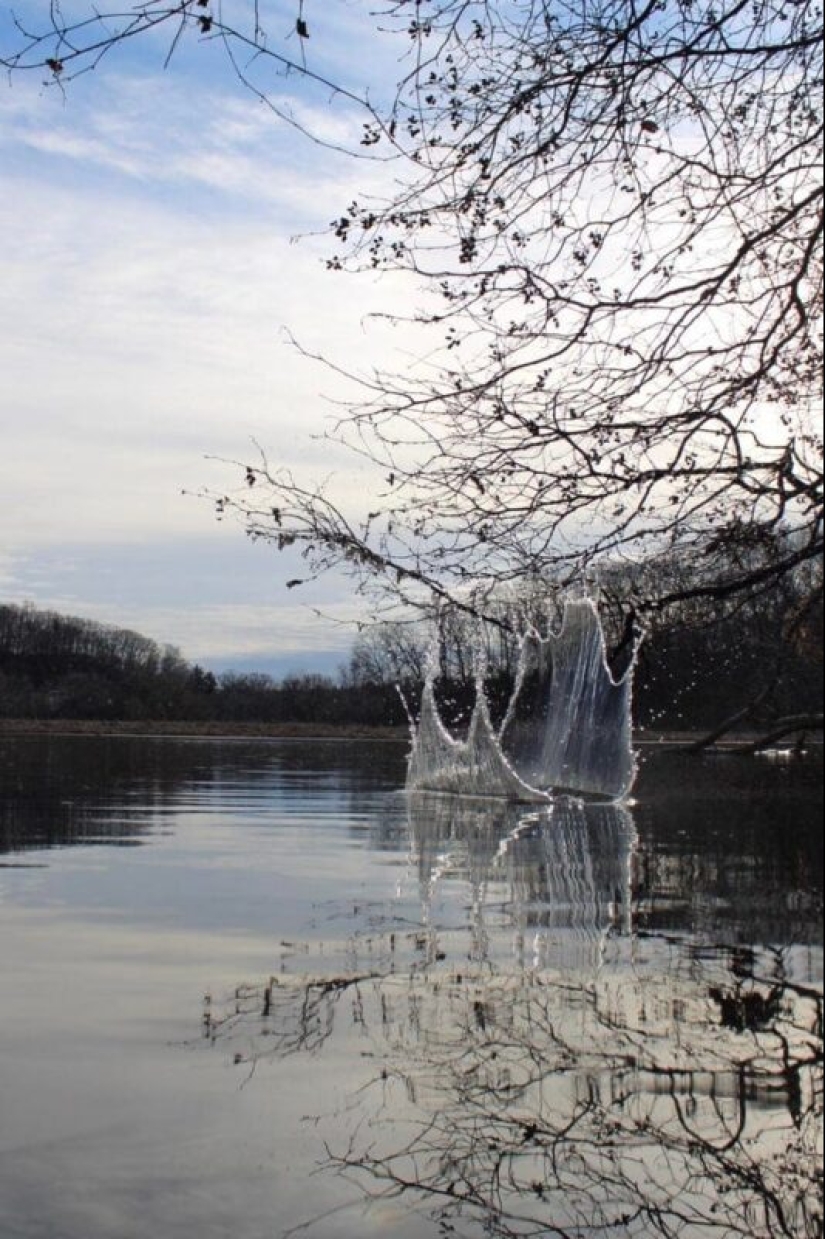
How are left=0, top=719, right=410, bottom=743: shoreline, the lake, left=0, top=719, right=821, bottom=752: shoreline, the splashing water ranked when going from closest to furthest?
the lake → the splashing water → left=0, top=719, right=821, bottom=752: shoreline → left=0, top=719, right=410, bottom=743: shoreline

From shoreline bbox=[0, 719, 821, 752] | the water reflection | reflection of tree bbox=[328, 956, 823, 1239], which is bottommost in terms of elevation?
reflection of tree bbox=[328, 956, 823, 1239]

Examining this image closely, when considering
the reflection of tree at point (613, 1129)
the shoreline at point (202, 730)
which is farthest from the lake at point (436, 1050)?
the shoreline at point (202, 730)

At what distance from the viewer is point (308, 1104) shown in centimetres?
518

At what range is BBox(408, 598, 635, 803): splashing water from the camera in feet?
45.8

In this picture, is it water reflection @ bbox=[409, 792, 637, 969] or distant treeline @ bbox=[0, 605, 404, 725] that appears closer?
water reflection @ bbox=[409, 792, 637, 969]

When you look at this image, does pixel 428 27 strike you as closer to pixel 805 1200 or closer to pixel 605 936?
pixel 605 936

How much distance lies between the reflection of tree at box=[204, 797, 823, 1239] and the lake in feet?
0.04

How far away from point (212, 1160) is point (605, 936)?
3989mm

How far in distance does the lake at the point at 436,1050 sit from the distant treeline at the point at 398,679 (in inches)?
12.0

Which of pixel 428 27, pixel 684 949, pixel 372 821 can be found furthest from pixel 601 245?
pixel 372 821

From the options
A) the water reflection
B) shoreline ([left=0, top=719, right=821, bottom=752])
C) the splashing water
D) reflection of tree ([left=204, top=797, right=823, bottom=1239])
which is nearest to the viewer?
reflection of tree ([left=204, top=797, right=823, bottom=1239])

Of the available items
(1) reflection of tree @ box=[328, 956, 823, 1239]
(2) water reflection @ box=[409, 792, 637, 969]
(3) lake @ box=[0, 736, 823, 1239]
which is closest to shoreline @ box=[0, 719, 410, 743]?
(2) water reflection @ box=[409, 792, 637, 969]

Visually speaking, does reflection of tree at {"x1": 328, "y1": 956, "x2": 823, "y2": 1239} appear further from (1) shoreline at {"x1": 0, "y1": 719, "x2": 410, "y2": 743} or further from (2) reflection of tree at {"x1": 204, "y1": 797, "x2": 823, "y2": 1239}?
(1) shoreline at {"x1": 0, "y1": 719, "x2": 410, "y2": 743}

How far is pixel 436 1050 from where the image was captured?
19.1 ft
